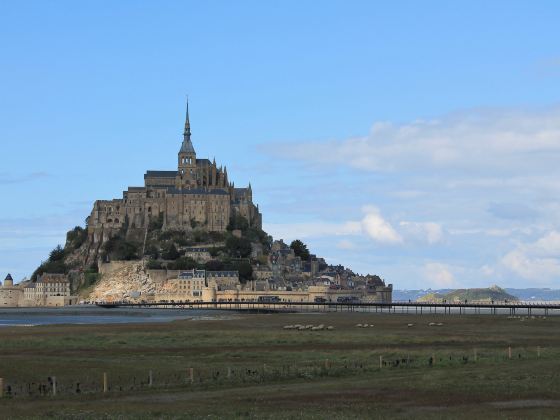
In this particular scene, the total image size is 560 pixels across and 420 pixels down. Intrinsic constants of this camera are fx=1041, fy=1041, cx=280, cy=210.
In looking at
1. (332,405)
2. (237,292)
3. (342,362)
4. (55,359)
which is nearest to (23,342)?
(55,359)

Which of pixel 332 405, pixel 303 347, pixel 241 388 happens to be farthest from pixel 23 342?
pixel 332 405

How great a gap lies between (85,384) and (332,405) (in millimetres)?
13554

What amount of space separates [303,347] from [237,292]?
4966 inches

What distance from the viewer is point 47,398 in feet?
140

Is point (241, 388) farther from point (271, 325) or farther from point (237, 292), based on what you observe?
point (237, 292)

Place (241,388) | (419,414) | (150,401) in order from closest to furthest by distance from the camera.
→ (419,414) < (150,401) < (241,388)

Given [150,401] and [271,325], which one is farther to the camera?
[271,325]

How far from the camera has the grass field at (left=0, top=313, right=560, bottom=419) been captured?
127 feet

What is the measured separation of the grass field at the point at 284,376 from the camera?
38781 mm

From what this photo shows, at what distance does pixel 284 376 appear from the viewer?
48.7 m

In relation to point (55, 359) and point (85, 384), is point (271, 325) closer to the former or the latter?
point (55, 359)

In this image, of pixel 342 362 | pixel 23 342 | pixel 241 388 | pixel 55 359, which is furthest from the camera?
pixel 23 342

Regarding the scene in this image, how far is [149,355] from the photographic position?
205ft

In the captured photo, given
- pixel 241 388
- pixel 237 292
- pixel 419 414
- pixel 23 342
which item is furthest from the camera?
pixel 237 292
